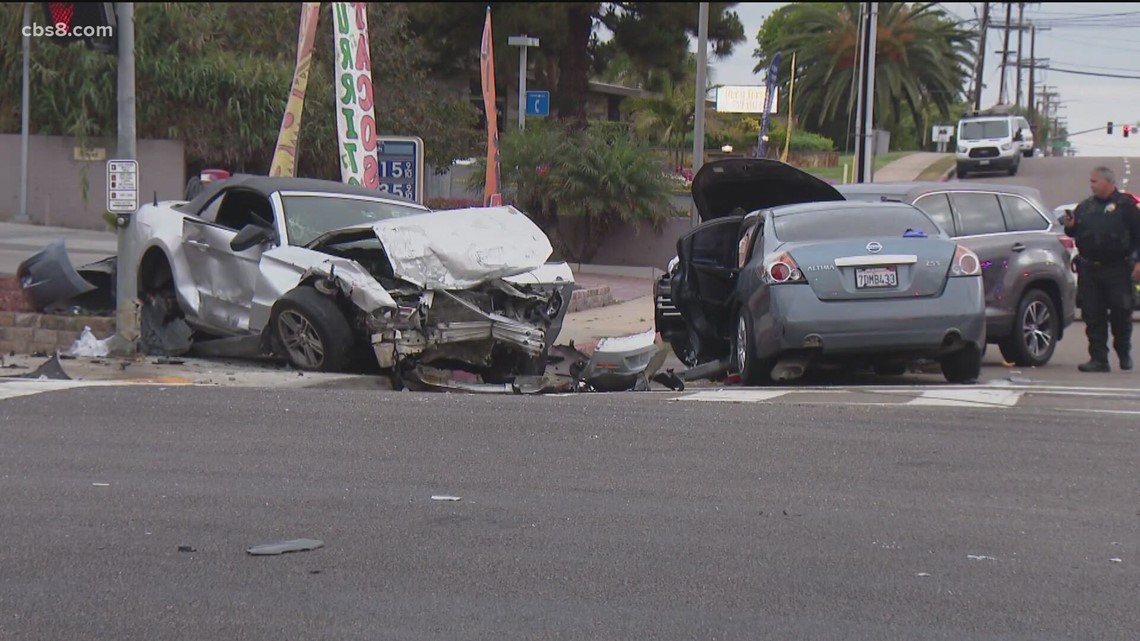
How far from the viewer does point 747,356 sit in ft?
36.8

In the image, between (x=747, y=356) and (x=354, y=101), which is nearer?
(x=747, y=356)

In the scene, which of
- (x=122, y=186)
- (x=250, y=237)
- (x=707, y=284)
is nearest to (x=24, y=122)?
(x=122, y=186)

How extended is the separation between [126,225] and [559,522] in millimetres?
6939

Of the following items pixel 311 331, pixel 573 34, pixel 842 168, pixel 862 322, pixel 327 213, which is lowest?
pixel 311 331

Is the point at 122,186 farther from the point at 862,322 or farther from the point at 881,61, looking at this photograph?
the point at 881,61

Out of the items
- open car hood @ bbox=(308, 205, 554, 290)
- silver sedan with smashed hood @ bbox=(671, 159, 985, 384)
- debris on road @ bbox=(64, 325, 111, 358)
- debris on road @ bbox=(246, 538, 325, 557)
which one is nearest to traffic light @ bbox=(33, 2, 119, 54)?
open car hood @ bbox=(308, 205, 554, 290)

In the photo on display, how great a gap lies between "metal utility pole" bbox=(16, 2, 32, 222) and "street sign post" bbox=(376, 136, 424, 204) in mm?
11360

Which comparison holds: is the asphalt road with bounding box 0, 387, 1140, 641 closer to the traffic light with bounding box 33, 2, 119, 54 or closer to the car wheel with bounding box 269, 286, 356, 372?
the car wheel with bounding box 269, 286, 356, 372

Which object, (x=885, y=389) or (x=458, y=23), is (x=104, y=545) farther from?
(x=458, y=23)

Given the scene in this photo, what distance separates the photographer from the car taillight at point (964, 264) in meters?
10.9

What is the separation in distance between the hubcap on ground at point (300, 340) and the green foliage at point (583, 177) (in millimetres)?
13123

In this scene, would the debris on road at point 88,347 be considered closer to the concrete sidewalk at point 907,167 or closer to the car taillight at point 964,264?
the car taillight at point 964,264

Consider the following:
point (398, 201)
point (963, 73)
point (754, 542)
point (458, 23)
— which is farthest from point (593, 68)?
point (963, 73)

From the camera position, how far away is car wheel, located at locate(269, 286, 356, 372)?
1055 centimetres
